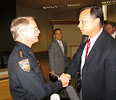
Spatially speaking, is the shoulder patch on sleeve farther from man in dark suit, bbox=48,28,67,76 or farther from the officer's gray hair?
man in dark suit, bbox=48,28,67,76

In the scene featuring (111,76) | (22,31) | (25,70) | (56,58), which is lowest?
(56,58)

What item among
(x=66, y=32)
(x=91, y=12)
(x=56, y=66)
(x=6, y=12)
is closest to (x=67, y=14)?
(x=66, y=32)

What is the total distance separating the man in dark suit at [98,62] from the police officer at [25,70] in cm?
39

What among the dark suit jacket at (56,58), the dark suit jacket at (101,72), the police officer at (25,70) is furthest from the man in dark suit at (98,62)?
the dark suit jacket at (56,58)

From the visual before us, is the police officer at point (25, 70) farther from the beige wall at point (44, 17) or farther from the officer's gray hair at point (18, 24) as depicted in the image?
the beige wall at point (44, 17)

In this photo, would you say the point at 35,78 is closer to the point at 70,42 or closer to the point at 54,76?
the point at 54,76

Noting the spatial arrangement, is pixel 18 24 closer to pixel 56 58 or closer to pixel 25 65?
pixel 25 65

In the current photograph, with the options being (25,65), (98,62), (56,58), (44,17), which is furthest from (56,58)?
(44,17)

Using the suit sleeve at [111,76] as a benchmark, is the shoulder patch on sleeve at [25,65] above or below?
above

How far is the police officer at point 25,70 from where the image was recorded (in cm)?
106

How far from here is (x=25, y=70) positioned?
1053 millimetres

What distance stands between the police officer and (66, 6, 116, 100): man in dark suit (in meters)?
0.39

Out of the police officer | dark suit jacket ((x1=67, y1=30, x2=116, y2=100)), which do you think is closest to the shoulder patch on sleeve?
the police officer

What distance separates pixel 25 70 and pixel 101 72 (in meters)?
0.81
